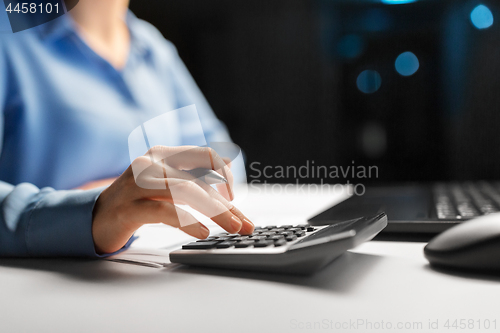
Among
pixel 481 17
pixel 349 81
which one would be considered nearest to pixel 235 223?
pixel 349 81

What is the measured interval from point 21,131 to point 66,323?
1.44 ft

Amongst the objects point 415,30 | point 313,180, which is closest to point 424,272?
point 313,180

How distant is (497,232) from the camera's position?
242mm

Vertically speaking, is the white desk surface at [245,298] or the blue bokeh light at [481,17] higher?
the blue bokeh light at [481,17]

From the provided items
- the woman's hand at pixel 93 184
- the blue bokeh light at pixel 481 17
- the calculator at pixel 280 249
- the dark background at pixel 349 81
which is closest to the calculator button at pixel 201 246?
the calculator at pixel 280 249

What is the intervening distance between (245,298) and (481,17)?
6.53 ft

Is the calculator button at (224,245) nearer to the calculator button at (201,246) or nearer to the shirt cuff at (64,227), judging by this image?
the calculator button at (201,246)

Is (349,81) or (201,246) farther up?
(349,81)

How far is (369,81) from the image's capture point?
1.81 metres

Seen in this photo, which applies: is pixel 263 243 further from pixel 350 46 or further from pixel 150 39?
pixel 350 46

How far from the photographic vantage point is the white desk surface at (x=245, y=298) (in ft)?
0.61

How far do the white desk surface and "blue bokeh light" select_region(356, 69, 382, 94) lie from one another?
5.32 ft

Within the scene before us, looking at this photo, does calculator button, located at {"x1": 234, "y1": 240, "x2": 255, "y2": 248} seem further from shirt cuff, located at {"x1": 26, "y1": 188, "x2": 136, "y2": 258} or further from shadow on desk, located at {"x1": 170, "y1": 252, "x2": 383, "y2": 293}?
shirt cuff, located at {"x1": 26, "y1": 188, "x2": 136, "y2": 258}

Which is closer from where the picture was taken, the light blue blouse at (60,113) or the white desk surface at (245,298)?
the white desk surface at (245,298)
